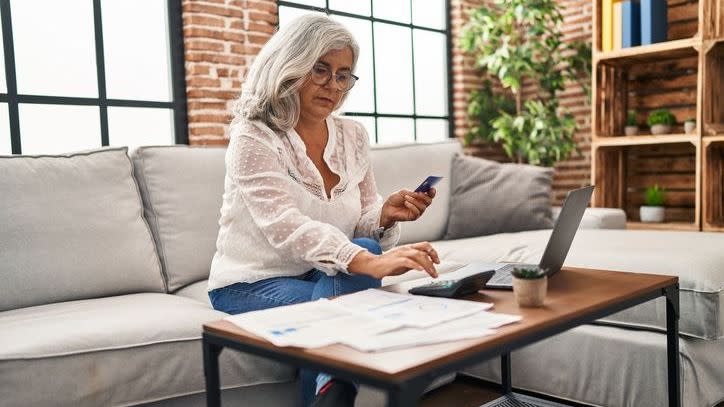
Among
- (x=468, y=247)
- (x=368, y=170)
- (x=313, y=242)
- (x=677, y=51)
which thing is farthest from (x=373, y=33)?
(x=313, y=242)

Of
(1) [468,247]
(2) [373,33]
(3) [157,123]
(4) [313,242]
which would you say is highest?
(2) [373,33]

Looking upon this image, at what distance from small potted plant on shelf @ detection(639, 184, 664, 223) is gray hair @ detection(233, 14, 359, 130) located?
2.61 metres

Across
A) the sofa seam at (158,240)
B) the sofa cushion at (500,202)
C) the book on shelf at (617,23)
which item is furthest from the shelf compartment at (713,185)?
the sofa seam at (158,240)

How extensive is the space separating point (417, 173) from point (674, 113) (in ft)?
6.17

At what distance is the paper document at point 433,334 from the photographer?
91 centimetres

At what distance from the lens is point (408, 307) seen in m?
1.14

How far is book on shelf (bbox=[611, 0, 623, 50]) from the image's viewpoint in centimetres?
366

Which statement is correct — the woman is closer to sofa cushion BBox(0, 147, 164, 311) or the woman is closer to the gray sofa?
the gray sofa

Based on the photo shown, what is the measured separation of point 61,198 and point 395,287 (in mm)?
1150

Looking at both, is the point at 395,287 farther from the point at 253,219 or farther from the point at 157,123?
the point at 157,123

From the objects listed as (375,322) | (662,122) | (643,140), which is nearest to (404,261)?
(375,322)

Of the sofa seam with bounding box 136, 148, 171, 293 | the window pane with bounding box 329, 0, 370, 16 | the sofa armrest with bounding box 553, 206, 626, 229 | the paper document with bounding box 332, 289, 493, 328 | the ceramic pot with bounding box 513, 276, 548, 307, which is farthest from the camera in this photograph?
the window pane with bounding box 329, 0, 370, 16

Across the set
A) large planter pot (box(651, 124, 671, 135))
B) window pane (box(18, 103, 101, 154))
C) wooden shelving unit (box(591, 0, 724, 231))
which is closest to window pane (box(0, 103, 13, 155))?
window pane (box(18, 103, 101, 154))

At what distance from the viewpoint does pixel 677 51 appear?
140 inches
